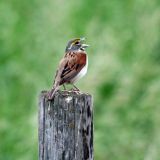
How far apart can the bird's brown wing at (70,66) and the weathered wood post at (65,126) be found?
147 cm

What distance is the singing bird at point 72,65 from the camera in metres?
9.02

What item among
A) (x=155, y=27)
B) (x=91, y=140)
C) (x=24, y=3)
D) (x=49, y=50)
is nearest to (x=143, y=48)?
(x=155, y=27)

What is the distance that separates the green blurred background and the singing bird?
219 cm

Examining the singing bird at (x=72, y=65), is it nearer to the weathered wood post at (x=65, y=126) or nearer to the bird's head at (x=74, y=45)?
the bird's head at (x=74, y=45)

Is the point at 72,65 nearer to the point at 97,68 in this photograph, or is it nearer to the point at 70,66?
the point at 70,66

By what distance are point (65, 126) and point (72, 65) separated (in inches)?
85.2

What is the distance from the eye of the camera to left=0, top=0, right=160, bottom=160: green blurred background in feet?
40.3

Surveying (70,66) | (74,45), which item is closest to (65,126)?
(70,66)

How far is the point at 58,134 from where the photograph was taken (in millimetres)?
7281

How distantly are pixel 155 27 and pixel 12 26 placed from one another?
3015mm

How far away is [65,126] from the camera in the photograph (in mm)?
7262

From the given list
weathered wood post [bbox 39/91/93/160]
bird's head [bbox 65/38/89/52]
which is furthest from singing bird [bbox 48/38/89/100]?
weathered wood post [bbox 39/91/93/160]

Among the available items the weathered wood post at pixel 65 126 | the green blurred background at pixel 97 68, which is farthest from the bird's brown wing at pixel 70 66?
the green blurred background at pixel 97 68

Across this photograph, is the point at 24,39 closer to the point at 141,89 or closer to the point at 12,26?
the point at 12,26
